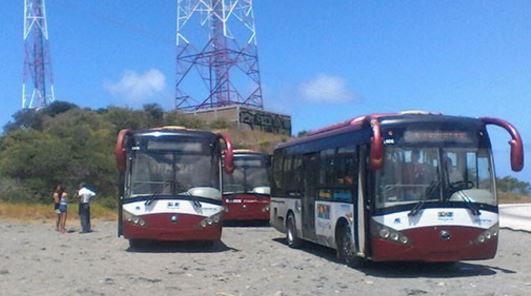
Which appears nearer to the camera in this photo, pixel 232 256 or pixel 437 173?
pixel 437 173

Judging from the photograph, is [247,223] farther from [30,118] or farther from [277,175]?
[30,118]

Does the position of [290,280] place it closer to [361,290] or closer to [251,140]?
[361,290]

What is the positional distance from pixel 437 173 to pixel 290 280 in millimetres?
3292

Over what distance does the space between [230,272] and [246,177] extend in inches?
593

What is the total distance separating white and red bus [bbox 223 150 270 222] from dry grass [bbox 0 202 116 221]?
9.23 metres

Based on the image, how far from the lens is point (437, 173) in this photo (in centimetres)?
1485

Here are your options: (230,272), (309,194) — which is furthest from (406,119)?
(309,194)

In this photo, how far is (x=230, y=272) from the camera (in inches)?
620

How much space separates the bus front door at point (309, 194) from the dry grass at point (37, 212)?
18.8 metres

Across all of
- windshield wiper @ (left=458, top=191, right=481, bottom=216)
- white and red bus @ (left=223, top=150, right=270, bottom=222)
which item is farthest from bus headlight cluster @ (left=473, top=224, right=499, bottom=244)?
white and red bus @ (left=223, top=150, right=270, bottom=222)

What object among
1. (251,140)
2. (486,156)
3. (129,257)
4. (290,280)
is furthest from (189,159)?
(251,140)

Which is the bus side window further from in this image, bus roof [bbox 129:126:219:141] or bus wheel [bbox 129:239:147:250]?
bus wheel [bbox 129:239:147:250]

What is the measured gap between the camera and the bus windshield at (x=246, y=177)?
101ft

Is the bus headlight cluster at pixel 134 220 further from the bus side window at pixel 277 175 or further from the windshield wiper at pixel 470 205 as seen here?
the windshield wiper at pixel 470 205
